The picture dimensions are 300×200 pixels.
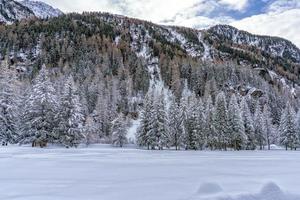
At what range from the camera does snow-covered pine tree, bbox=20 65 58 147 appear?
43.7m

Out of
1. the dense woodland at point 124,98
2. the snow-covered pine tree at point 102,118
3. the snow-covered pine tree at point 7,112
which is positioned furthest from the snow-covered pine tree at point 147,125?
the snow-covered pine tree at point 102,118

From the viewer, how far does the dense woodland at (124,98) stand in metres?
47.0

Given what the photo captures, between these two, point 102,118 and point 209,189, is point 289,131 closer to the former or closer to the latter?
point 102,118

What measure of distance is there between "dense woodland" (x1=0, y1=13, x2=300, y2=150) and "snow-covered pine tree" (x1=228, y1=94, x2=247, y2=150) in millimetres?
187

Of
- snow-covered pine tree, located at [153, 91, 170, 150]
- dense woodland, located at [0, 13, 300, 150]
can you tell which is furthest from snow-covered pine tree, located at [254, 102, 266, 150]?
snow-covered pine tree, located at [153, 91, 170, 150]

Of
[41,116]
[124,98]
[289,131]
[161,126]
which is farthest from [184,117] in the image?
[124,98]

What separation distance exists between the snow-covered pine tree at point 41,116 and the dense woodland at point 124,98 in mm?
136

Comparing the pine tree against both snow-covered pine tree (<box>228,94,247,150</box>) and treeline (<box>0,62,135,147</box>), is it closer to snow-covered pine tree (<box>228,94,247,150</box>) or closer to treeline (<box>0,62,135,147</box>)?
snow-covered pine tree (<box>228,94,247,150</box>)

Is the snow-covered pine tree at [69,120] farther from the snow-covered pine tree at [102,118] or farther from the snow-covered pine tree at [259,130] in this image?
the snow-covered pine tree at [102,118]

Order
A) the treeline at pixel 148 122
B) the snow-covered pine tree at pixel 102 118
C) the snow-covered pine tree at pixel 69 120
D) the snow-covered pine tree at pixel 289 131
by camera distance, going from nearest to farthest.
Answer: the treeline at pixel 148 122 → the snow-covered pine tree at pixel 69 120 → the snow-covered pine tree at pixel 289 131 → the snow-covered pine tree at pixel 102 118

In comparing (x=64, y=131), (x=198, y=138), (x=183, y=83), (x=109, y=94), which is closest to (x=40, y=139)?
(x=64, y=131)

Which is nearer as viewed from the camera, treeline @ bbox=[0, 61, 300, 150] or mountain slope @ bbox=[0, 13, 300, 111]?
treeline @ bbox=[0, 61, 300, 150]

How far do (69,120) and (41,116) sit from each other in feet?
15.9

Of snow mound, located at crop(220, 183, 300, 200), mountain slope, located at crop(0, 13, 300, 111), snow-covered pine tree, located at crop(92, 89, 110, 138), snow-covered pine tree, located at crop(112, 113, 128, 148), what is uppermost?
mountain slope, located at crop(0, 13, 300, 111)
